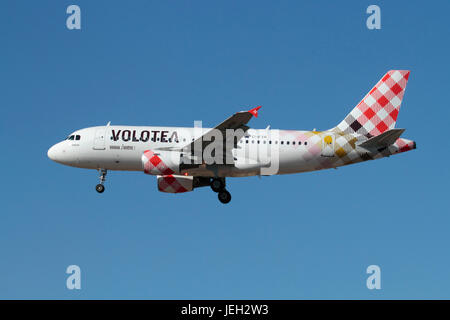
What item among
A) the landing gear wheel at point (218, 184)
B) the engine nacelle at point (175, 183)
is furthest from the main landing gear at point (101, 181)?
the landing gear wheel at point (218, 184)

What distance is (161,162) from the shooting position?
49.4 m

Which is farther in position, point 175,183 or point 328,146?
point 175,183

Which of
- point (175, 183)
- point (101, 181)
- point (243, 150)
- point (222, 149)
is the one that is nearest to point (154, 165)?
point (175, 183)

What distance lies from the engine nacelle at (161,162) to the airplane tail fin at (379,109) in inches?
467

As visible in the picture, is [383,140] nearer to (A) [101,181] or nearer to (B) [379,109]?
(B) [379,109]

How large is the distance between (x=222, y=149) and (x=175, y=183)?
17.6 feet

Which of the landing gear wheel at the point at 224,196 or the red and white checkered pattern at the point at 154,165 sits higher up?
the red and white checkered pattern at the point at 154,165

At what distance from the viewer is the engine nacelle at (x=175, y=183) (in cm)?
5316

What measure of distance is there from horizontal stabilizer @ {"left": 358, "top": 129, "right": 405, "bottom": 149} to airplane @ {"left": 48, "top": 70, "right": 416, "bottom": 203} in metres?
0.07

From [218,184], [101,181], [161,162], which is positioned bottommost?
[218,184]

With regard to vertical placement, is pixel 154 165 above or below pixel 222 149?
below

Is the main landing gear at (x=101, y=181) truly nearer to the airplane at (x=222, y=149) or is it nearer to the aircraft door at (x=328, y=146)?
the airplane at (x=222, y=149)

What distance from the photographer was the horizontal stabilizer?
4802 cm
